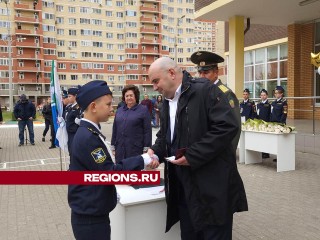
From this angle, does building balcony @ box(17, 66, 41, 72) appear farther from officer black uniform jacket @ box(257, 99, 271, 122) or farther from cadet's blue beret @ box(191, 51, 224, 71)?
cadet's blue beret @ box(191, 51, 224, 71)

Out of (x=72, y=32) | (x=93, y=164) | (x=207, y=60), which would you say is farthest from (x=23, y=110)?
(x=72, y=32)

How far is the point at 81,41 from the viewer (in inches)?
2820

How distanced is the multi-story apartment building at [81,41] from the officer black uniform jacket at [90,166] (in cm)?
6100

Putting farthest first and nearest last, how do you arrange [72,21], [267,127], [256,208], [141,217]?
[72,21] < [267,127] < [256,208] < [141,217]

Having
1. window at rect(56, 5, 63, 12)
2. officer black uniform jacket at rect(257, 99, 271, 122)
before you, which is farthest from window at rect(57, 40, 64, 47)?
officer black uniform jacket at rect(257, 99, 271, 122)

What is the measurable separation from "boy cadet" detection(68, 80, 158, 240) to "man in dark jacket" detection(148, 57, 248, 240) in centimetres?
38

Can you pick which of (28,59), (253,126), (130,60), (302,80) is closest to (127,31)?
(130,60)

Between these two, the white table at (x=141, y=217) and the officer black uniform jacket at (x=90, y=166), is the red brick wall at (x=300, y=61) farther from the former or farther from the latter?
the officer black uniform jacket at (x=90, y=166)

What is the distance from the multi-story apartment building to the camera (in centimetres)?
6538

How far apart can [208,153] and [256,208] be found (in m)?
3.25

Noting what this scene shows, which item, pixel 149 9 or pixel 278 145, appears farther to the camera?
pixel 149 9

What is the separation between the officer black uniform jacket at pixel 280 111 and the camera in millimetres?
9162

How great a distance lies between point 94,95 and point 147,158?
63cm

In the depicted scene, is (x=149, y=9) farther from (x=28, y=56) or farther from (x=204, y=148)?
(x=204, y=148)
